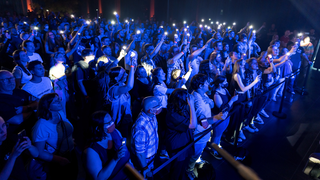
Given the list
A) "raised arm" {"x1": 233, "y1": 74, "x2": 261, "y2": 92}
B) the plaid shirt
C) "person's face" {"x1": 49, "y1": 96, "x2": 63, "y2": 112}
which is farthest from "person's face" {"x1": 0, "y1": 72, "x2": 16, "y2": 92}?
"raised arm" {"x1": 233, "y1": 74, "x2": 261, "y2": 92}

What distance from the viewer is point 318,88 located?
7.29 m

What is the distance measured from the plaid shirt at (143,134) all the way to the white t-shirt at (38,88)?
1.81 m

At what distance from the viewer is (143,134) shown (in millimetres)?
2141

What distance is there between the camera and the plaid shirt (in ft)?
7.02

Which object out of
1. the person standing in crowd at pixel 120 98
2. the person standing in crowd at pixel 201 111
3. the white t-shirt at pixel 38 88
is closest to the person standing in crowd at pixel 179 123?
the person standing in crowd at pixel 201 111

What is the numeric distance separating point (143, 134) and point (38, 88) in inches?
78.6

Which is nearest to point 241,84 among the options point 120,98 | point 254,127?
point 254,127

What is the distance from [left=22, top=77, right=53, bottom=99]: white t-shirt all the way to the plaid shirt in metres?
1.81

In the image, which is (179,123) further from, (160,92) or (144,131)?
(160,92)

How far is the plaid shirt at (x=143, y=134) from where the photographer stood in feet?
7.02

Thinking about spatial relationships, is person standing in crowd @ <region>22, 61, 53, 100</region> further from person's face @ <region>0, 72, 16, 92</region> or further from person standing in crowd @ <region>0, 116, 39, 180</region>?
person standing in crowd @ <region>0, 116, 39, 180</region>

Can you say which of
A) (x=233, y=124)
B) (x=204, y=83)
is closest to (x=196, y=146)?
(x=204, y=83)

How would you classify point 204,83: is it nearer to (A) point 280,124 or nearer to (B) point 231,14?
(A) point 280,124

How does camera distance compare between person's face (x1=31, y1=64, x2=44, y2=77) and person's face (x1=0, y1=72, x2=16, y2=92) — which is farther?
person's face (x1=31, y1=64, x2=44, y2=77)
